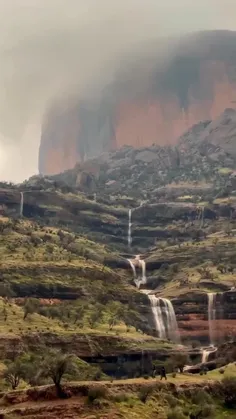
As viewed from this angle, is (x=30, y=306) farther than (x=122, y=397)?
Yes

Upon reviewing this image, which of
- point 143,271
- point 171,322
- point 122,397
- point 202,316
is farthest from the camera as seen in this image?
point 143,271

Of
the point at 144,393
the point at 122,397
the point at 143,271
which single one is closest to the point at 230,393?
the point at 144,393

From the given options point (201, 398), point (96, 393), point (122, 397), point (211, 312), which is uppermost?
point (96, 393)

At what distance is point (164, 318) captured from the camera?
477 feet

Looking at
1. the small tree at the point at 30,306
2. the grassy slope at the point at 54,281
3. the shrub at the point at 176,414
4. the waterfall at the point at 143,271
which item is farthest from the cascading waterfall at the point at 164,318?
the shrub at the point at 176,414

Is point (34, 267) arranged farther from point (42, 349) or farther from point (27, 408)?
point (27, 408)

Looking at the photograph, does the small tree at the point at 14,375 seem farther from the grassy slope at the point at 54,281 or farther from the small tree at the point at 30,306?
the small tree at the point at 30,306

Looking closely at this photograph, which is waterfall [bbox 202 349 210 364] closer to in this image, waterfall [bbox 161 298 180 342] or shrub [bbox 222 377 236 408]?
waterfall [bbox 161 298 180 342]

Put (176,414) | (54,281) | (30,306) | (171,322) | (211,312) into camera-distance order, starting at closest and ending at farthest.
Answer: (176,414) < (30,306) < (54,281) < (171,322) < (211,312)

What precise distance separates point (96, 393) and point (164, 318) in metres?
88.0

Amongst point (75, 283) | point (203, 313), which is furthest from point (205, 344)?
point (75, 283)

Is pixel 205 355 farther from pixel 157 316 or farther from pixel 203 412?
pixel 203 412

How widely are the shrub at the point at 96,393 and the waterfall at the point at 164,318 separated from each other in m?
83.3

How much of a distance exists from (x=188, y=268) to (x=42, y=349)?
8198 centimetres
